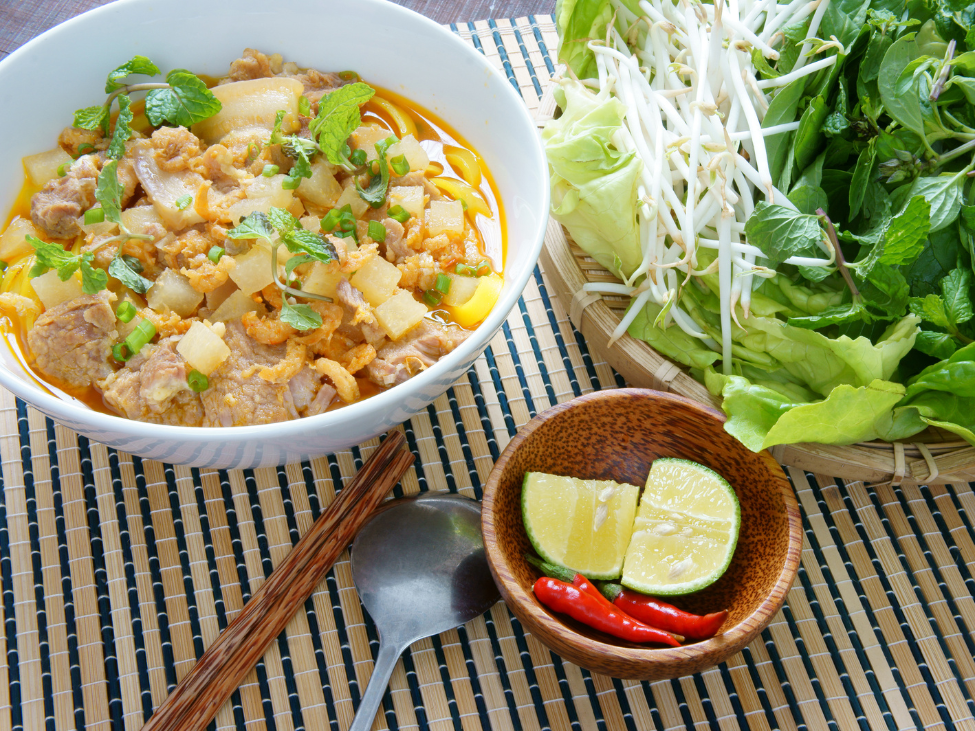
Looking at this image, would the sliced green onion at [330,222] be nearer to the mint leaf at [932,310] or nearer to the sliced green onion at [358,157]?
the sliced green onion at [358,157]

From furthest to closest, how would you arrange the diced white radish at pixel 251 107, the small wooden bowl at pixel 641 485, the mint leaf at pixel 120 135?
the diced white radish at pixel 251 107
the mint leaf at pixel 120 135
the small wooden bowl at pixel 641 485

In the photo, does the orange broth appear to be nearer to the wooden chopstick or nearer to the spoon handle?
the wooden chopstick

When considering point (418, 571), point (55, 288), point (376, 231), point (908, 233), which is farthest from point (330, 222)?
point (908, 233)

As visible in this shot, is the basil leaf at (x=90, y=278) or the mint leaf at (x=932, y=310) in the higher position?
the basil leaf at (x=90, y=278)

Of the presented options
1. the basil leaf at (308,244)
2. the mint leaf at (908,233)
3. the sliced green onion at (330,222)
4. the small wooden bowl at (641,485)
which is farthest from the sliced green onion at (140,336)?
the mint leaf at (908,233)

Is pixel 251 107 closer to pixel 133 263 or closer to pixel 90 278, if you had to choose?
pixel 133 263

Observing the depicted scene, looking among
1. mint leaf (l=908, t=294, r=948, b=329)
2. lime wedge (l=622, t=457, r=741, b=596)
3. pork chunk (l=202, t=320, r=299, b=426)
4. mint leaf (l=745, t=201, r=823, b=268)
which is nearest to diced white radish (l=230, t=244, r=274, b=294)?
pork chunk (l=202, t=320, r=299, b=426)

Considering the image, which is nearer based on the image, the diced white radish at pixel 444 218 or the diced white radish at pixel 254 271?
the diced white radish at pixel 254 271
